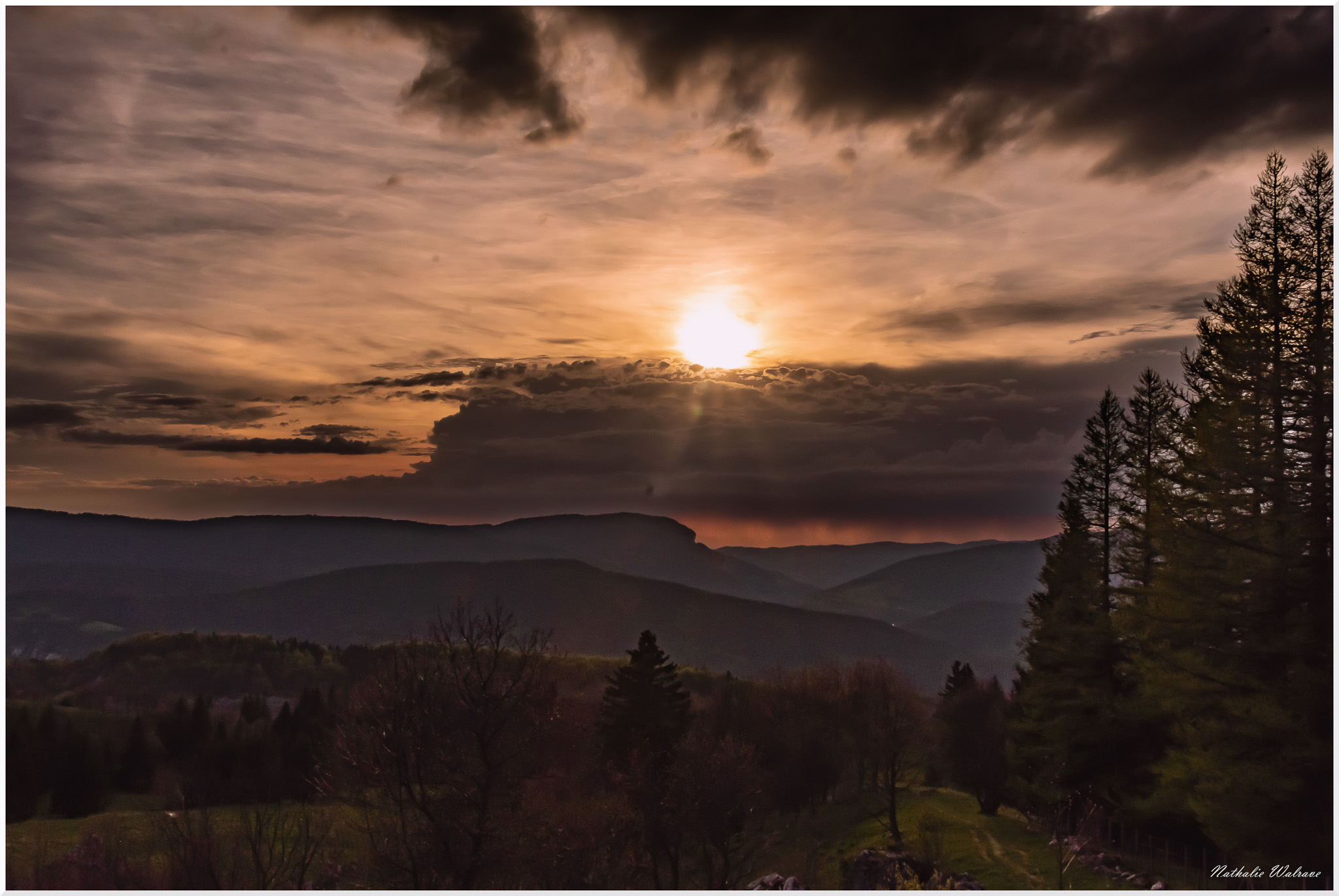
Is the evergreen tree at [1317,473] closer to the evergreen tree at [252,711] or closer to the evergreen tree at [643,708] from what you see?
the evergreen tree at [643,708]

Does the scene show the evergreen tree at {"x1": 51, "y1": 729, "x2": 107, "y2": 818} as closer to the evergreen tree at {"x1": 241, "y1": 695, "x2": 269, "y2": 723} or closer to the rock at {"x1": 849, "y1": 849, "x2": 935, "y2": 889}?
the evergreen tree at {"x1": 241, "y1": 695, "x2": 269, "y2": 723}

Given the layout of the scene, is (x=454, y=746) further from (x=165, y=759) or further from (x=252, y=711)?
(x=252, y=711)

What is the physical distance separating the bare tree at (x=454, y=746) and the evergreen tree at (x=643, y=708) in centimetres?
3196

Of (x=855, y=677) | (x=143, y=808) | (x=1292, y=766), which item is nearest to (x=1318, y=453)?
(x=1292, y=766)

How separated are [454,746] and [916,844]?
28677 millimetres

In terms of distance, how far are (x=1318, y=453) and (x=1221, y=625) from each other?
5023 mm

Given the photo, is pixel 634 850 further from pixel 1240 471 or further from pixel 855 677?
pixel 855 677

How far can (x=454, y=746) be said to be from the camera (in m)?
25.8

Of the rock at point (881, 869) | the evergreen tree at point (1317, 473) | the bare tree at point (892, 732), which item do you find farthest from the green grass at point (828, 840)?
the evergreen tree at point (1317, 473)

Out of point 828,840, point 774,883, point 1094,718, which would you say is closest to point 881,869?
point 774,883

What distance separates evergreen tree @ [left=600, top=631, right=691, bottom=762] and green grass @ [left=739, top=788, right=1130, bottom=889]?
902 cm

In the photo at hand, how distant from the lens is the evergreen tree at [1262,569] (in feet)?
68.7

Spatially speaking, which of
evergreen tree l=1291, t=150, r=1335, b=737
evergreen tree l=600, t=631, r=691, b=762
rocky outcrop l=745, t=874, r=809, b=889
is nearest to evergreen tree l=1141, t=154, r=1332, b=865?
evergreen tree l=1291, t=150, r=1335, b=737

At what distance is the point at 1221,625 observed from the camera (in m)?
22.8
